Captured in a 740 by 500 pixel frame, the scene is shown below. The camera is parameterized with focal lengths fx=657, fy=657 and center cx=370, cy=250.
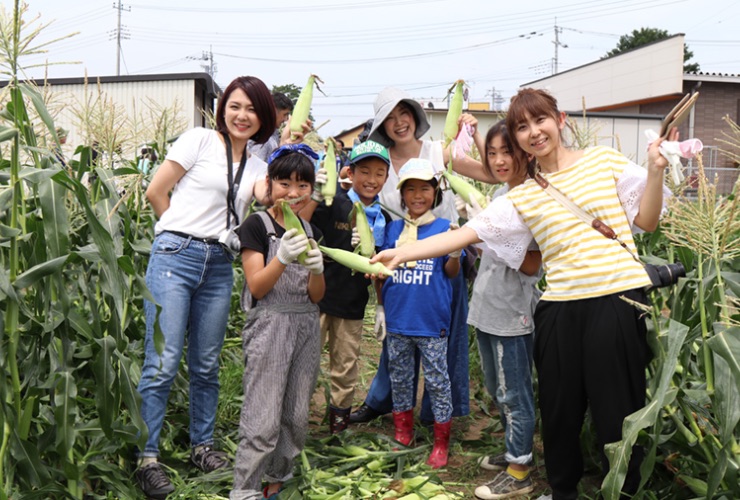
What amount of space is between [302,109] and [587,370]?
2010mm

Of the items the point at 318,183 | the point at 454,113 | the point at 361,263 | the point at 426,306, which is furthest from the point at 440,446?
the point at 454,113

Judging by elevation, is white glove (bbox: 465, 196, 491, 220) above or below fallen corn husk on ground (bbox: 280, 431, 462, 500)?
above

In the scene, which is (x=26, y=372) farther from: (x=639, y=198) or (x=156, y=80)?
(x=156, y=80)

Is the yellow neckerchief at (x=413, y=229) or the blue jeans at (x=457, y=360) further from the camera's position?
the blue jeans at (x=457, y=360)

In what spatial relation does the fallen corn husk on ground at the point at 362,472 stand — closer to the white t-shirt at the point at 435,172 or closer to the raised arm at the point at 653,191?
the white t-shirt at the point at 435,172

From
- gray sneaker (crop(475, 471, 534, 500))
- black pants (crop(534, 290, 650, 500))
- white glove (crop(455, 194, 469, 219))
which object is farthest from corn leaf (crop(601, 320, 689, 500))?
white glove (crop(455, 194, 469, 219))

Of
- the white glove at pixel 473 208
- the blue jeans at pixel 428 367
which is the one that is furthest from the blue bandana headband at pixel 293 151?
the blue jeans at pixel 428 367

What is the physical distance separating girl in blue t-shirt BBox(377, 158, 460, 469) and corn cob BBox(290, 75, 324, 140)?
0.65 meters

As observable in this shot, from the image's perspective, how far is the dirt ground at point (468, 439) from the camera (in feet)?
12.3

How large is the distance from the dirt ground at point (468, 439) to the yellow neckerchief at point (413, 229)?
48.8 inches

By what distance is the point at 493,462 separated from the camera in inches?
154

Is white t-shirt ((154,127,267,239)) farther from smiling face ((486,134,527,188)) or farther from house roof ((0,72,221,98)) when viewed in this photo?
house roof ((0,72,221,98))

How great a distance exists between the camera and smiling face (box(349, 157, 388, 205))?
12.6 ft

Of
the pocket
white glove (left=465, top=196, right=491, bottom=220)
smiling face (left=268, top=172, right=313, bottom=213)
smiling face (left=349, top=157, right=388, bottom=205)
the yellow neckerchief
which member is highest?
smiling face (left=349, top=157, right=388, bottom=205)
